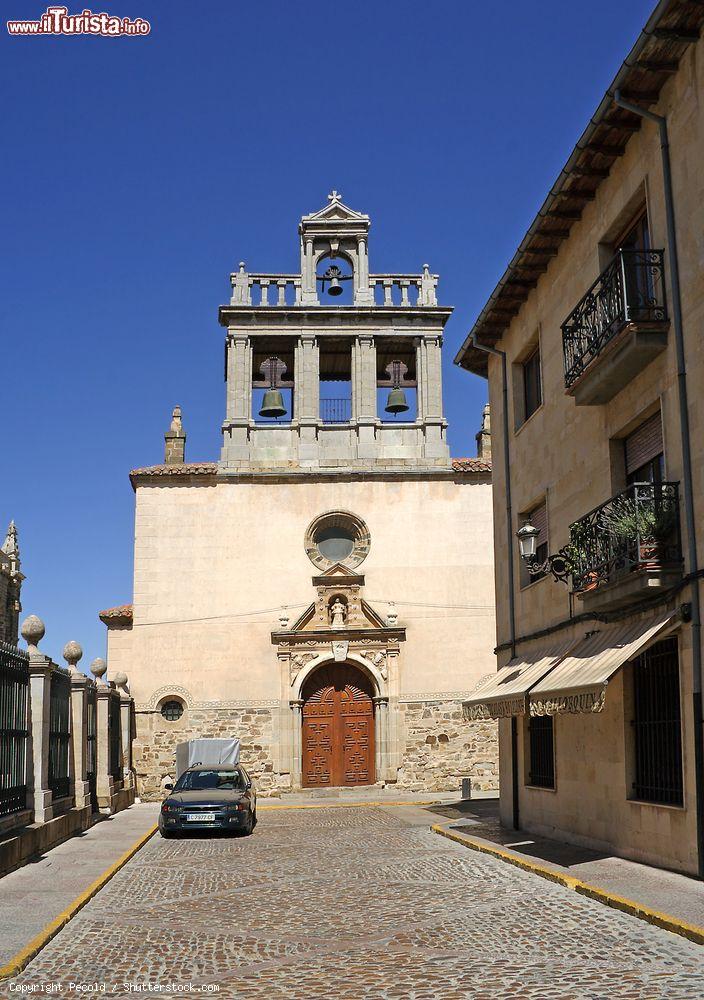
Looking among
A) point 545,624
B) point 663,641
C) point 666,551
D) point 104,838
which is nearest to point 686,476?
point 666,551

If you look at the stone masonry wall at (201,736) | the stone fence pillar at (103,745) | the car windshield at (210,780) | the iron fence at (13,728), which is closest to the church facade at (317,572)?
the stone masonry wall at (201,736)

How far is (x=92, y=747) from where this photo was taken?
2227cm

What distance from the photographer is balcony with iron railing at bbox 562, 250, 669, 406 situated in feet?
40.9

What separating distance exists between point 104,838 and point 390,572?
14.2 metres

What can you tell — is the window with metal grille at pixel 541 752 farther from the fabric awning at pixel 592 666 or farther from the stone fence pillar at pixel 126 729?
the stone fence pillar at pixel 126 729

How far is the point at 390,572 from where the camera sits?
3069 cm

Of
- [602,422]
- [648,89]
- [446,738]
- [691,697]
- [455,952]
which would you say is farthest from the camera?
[446,738]

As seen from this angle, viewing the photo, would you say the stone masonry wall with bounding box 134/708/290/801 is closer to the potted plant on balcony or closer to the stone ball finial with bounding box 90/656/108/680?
the stone ball finial with bounding box 90/656/108/680

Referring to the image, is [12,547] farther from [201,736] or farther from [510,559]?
[510,559]

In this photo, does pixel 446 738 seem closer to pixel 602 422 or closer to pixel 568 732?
pixel 568 732

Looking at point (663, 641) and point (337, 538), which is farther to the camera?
point (337, 538)

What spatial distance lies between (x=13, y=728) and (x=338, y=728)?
16.5 meters

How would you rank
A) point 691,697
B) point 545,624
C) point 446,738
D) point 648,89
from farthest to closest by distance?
point 446,738
point 545,624
point 648,89
point 691,697

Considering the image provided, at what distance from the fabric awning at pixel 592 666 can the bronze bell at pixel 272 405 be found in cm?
1644
